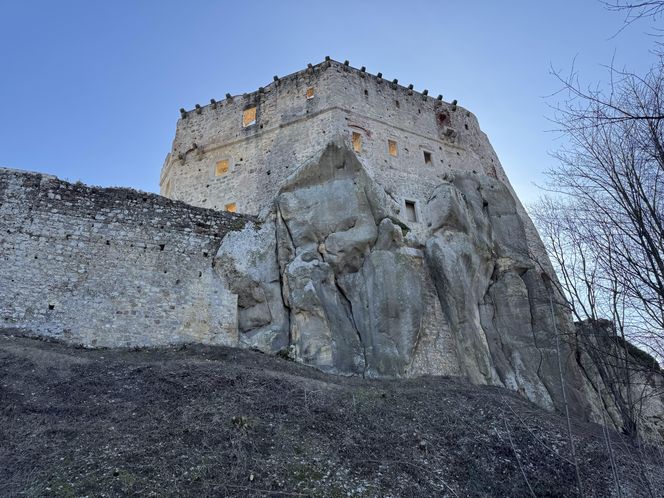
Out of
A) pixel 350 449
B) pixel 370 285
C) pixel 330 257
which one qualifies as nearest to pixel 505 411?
pixel 350 449

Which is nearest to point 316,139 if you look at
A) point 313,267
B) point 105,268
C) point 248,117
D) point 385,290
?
point 248,117

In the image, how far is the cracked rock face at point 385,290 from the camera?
567 inches

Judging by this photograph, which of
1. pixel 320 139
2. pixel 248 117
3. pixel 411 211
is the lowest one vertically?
pixel 411 211

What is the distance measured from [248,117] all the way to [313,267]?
10.4 metres

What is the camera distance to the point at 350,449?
29.3 ft

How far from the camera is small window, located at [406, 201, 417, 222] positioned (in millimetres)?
19219

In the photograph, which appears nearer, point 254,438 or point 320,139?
point 254,438

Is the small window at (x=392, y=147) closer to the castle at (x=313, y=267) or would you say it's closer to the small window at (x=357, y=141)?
the castle at (x=313, y=267)

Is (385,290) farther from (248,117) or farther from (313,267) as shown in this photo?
(248,117)

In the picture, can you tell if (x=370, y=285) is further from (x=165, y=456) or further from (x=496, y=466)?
(x=165, y=456)

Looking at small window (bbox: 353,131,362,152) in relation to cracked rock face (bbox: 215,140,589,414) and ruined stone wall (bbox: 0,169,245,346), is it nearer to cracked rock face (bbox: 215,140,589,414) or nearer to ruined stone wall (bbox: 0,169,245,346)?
cracked rock face (bbox: 215,140,589,414)

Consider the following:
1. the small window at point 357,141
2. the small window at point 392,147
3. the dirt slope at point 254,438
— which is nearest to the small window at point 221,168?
the small window at point 357,141

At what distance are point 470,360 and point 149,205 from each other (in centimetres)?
1036

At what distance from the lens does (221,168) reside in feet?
70.7
